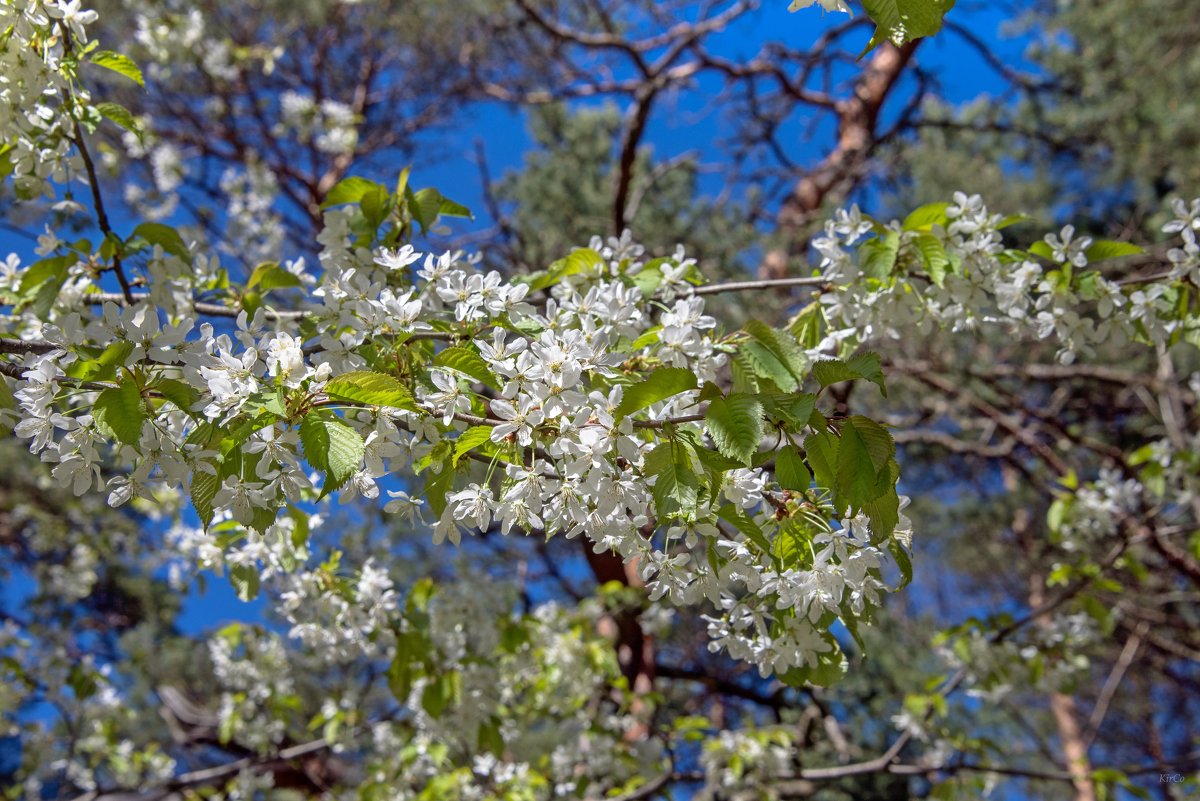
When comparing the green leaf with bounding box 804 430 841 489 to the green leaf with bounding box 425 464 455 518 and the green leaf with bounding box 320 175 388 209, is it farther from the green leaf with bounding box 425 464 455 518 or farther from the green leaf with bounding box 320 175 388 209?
the green leaf with bounding box 320 175 388 209

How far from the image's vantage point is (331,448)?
3.07 feet

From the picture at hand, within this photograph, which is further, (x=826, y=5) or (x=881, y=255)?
(x=881, y=255)

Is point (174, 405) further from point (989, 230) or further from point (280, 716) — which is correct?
point (280, 716)

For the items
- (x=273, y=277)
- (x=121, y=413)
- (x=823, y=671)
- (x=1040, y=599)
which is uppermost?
(x=1040, y=599)

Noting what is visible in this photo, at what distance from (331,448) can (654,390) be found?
0.34 metres

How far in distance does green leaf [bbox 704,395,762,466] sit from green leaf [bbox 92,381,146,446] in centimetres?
59

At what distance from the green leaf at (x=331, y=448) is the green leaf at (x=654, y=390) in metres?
0.28

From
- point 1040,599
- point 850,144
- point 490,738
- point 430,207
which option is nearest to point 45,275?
point 430,207

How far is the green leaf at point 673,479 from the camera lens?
3.08ft

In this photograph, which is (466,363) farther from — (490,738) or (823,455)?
(490,738)

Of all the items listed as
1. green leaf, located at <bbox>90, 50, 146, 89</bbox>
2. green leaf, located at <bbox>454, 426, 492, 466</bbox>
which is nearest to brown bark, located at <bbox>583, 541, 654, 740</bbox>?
green leaf, located at <bbox>90, 50, 146, 89</bbox>

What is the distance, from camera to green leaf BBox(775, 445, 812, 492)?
0.95 meters

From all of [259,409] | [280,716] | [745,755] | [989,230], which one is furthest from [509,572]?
[259,409]

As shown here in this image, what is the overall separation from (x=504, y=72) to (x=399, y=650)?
564 cm
